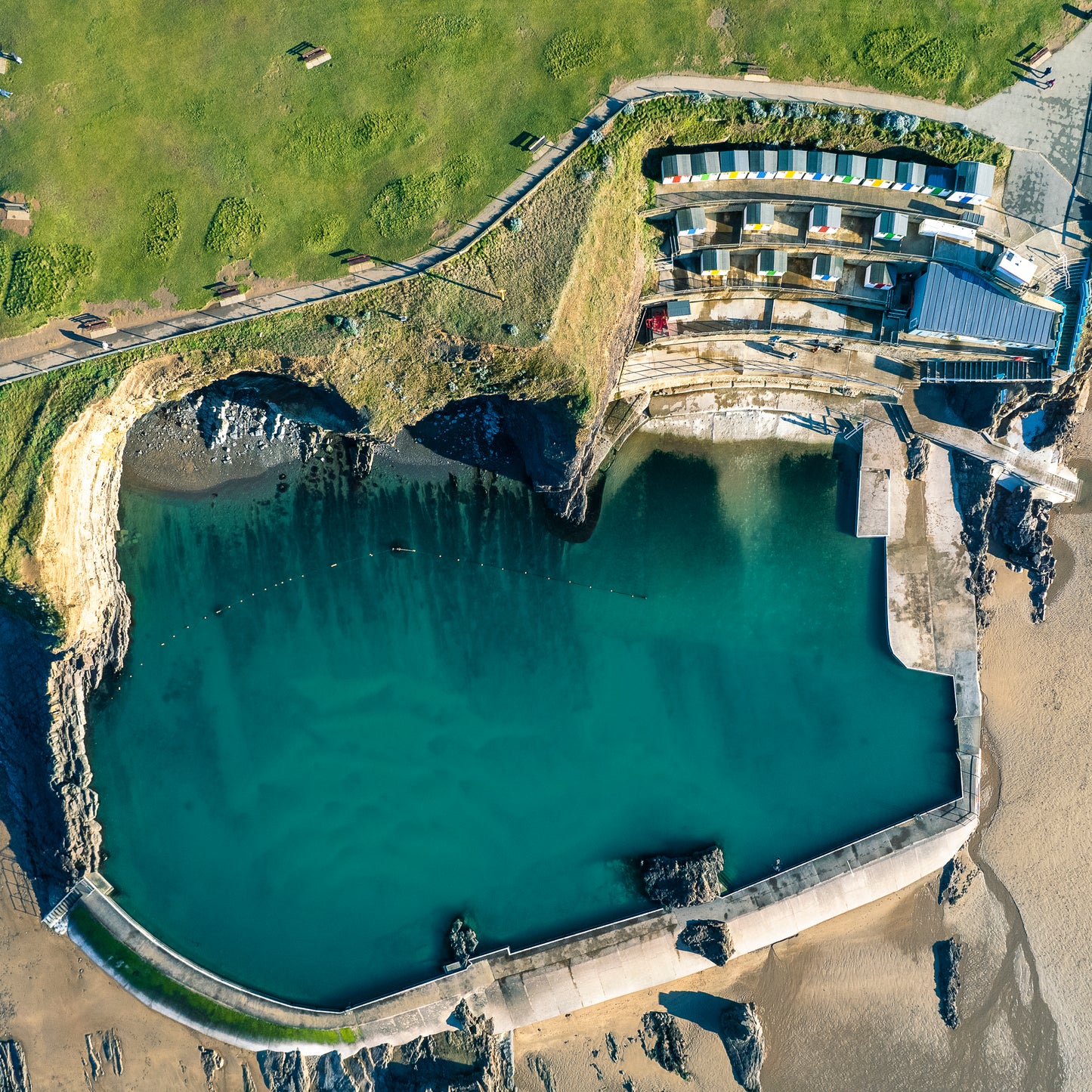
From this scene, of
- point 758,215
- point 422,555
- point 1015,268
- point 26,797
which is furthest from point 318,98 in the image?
point 26,797

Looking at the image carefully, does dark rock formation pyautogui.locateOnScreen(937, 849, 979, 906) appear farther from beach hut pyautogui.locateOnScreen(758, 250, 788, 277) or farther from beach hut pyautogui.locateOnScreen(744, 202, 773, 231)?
beach hut pyautogui.locateOnScreen(744, 202, 773, 231)

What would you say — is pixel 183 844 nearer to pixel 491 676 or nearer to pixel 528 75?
pixel 491 676

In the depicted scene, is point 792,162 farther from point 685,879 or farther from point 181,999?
point 181,999

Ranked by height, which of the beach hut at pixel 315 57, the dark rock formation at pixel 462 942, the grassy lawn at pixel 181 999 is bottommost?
the grassy lawn at pixel 181 999

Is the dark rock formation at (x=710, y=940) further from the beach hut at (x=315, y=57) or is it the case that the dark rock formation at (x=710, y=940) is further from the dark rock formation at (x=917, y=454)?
the beach hut at (x=315, y=57)

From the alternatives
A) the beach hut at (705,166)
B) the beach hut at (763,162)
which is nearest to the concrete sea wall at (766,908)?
the beach hut at (763,162)
